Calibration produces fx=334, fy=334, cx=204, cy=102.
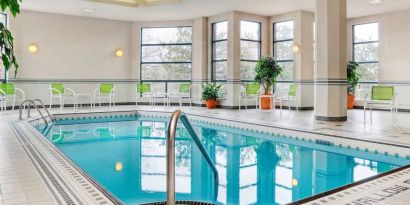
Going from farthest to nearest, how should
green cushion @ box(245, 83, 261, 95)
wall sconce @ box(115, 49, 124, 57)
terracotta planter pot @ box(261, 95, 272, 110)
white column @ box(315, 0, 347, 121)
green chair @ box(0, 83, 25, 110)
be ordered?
1. wall sconce @ box(115, 49, 124, 57)
2. terracotta planter pot @ box(261, 95, 272, 110)
3. green cushion @ box(245, 83, 261, 95)
4. green chair @ box(0, 83, 25, 110)
5. white column @ box(315, 0, 347, 121)

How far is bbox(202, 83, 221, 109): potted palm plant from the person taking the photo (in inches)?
400

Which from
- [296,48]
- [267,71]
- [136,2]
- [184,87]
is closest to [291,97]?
[267,71]

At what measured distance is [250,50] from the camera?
34.2 feet

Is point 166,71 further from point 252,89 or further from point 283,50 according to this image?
point 283,50

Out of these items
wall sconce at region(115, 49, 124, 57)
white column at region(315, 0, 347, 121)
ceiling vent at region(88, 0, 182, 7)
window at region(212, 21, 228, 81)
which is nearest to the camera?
white column at region(315, 0, 347, 121)

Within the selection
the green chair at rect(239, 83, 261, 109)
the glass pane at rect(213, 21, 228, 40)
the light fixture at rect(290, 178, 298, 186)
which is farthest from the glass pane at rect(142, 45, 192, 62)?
the light fixture at rect(290, 178, 298, 186)

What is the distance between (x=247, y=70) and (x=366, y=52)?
142 inches

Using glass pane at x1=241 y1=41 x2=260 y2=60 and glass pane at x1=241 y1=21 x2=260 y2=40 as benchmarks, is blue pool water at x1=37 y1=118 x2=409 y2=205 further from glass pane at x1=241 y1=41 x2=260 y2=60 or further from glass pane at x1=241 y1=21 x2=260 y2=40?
glass pane at x1=241 y1=21 x2=260 y2=40

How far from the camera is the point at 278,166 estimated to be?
4113mm

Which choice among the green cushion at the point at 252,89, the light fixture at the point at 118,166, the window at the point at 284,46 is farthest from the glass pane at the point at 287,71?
the light fixture at the point at 118,166

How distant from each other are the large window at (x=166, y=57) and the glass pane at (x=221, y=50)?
98 cm

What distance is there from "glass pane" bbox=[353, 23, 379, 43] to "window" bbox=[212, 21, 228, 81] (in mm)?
4048

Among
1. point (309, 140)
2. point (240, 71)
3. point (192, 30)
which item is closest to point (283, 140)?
point (309, 140)

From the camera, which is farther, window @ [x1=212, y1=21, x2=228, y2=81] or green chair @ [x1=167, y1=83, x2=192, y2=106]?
green chair @ [x1=167, y1=83, x2=192, y2=106]
